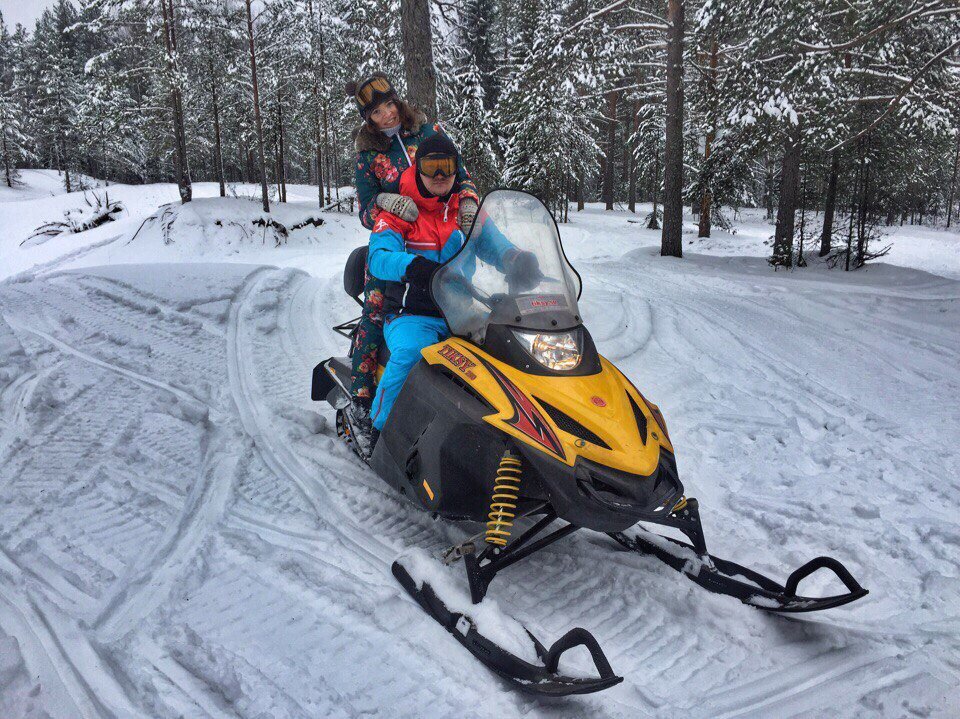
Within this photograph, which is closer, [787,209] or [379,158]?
[379,158]

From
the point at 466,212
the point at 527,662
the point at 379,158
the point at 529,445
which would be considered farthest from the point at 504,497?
the point at 379,158

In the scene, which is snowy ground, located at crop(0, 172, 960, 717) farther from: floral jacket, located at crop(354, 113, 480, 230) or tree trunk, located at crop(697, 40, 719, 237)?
tree trunk, located at crop(697, 40, 719, 237)

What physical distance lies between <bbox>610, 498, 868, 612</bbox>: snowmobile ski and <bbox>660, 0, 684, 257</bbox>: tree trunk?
31.0 ft

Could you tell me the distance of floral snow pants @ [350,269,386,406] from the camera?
128 inches

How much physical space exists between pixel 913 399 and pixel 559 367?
3.64 metres

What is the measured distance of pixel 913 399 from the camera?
4328mm

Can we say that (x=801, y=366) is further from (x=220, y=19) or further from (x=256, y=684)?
(x=220, y=19)

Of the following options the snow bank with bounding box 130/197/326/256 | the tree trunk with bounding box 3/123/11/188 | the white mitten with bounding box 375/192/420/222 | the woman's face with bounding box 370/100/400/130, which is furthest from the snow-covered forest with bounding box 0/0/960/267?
the tree trunk with bounding box 3/123/11/188

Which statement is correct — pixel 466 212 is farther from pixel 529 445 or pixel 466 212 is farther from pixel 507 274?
pixel 529 445

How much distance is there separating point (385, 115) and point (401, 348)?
1667mm

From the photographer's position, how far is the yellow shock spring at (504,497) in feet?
7.02

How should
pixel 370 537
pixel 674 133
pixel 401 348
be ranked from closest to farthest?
pixel 370 537
pixel 401 348
pixel 674 133

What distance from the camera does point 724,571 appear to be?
2.37 meters

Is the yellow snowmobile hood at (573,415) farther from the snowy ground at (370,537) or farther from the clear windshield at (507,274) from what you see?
the snowy ground at (370,537)
